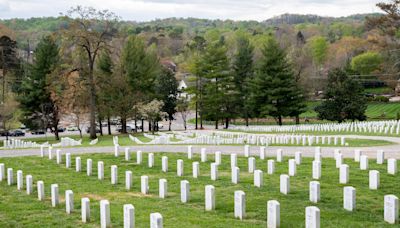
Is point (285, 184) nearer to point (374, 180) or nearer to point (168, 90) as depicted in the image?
point (374, 180)

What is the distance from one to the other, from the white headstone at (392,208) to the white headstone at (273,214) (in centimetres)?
232

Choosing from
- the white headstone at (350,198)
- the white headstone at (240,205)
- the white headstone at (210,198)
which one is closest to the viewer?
the white headstone at (240,205)

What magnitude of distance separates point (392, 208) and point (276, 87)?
49670 millimetres

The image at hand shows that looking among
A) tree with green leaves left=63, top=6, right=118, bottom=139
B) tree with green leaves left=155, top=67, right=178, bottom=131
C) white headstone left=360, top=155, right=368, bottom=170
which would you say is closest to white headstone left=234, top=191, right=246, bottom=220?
white headstone left=360, top=155, right=368, bottom=170

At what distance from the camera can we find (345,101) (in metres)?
57.1

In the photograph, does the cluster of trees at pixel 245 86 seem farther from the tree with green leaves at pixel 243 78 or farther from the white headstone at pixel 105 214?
the white headstone at pixel 105 214

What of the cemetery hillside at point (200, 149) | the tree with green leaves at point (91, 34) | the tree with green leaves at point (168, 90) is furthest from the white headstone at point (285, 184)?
the tree with green leaves at point (168, 90)

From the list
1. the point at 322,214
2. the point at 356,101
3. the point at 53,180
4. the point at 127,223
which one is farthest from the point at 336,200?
the point at 356,101

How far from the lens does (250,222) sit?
38.5 ft

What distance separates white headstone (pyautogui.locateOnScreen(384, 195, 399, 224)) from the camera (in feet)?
37.0

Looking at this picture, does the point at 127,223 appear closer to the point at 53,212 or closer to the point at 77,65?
the point at 53,212

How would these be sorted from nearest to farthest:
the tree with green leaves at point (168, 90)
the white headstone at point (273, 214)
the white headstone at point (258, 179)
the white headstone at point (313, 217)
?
the white headstone at point (313, 217) < the white headstone at point (273, 214) < the white headstone at point (258, 179) < the tree with green leaves at point (168, 90)

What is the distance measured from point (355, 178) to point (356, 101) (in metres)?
41.6

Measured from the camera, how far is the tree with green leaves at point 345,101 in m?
56.5
